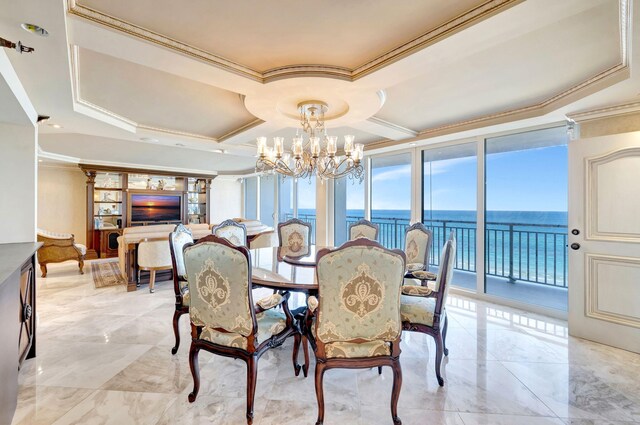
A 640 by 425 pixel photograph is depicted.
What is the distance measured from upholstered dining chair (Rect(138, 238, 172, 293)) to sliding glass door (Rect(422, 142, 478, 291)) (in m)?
4.15

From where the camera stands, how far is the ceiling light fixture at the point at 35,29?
1.48 metres

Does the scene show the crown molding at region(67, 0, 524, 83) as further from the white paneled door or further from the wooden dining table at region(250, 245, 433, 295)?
the white paneled door

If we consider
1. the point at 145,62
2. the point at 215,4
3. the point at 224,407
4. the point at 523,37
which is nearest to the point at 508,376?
the point at 224,407

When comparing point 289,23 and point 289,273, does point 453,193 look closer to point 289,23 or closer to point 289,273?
point 289,273

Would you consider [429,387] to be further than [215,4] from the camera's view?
Yes

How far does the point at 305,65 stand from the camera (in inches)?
83.5

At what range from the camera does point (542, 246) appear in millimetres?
4246

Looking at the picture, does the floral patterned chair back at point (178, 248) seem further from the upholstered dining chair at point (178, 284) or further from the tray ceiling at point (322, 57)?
the tray ceiling at point (322, 57)

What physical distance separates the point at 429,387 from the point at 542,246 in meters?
3.46

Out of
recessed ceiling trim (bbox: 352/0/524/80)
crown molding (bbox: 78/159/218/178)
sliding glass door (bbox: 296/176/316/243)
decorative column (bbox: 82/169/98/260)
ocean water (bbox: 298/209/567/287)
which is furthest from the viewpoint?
decorative column (bbox: 82/169/98/260)

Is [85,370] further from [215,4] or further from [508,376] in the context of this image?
[508,376]

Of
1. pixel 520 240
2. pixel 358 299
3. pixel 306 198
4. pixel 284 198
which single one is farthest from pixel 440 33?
pixel 284 198

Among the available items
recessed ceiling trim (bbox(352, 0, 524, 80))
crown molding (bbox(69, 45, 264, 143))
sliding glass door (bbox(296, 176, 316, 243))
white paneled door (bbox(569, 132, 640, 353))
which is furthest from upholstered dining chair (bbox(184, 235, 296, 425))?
sliding glass door (bbox(296, 176, 316, 243))

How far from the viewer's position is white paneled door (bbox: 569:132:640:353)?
100.0 inches
